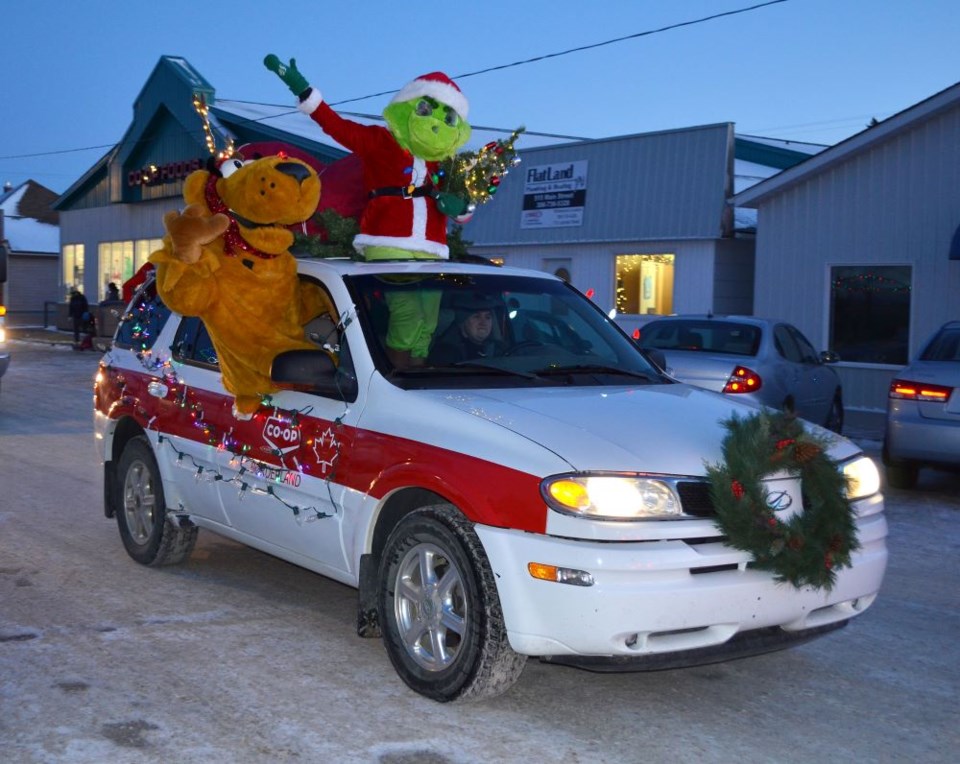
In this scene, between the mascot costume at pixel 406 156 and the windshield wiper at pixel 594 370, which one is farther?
the mascot costume at pixel 406 156

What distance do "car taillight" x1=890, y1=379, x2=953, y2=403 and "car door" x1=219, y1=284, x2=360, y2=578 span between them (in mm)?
5906

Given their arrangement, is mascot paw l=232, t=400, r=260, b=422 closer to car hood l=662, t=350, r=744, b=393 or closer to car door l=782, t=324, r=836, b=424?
car hood l=662, t=350, r=744, b=393

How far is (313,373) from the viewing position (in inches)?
209

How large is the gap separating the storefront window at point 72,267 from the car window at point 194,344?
38.0 metres

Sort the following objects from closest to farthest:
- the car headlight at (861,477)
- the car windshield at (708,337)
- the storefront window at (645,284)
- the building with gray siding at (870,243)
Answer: the car headlight at (861,477) < the car windshield at (708,337) < the building with gray siding at (870,243) < the storefront window at (645,284)

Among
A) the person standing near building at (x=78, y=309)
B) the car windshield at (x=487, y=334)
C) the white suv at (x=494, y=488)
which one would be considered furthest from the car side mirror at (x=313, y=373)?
the person standing near building at (x=78, y=309)

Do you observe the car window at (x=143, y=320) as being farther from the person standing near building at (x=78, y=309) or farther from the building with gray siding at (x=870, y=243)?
the person standing near building at (x=78, y=309)

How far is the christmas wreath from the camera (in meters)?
4.42

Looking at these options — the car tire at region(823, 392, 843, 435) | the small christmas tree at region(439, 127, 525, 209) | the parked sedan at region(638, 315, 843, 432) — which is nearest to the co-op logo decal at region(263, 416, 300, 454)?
the small christmas tree at region(439, 127, 525, 209)

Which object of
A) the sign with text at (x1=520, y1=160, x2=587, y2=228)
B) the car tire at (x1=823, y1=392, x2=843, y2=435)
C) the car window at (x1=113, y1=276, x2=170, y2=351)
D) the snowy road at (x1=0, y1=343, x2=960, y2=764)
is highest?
the sign with text at (x1=520, y1=160, x2=587, y2=228)

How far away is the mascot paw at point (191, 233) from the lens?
18.8 feet

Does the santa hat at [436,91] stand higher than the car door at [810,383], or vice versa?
the santa hat at [436,91]

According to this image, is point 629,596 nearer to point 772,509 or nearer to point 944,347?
point 772,509

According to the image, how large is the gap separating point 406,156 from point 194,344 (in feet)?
5.66
